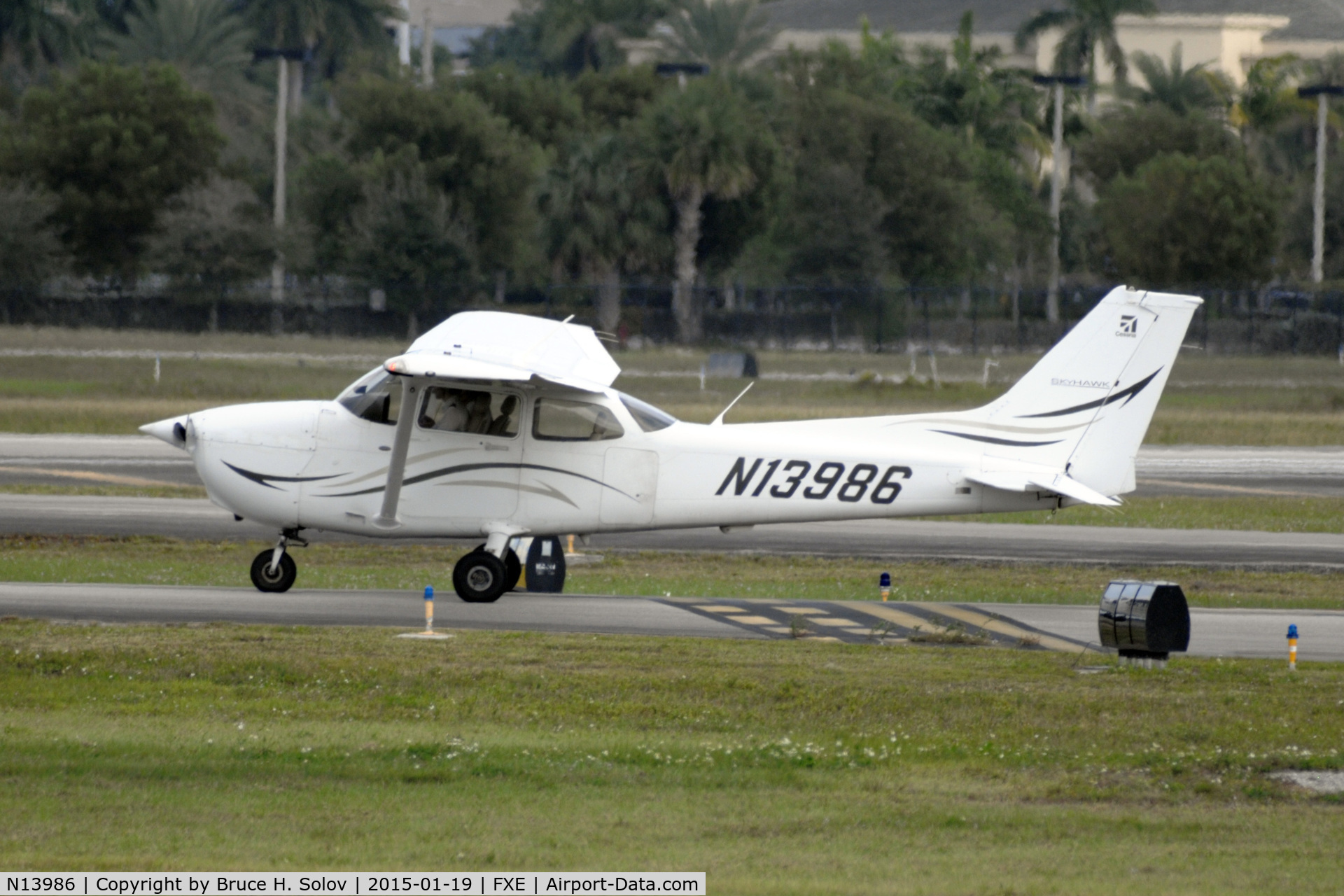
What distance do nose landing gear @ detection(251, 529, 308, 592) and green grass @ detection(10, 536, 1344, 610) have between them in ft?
2.76

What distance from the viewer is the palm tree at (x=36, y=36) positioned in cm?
8212

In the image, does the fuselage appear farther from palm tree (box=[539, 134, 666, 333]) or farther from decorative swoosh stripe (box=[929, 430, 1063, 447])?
palm tree (box=[539, 134, 666, 333])

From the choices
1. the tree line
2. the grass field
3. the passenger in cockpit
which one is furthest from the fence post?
the passenger in cockpit

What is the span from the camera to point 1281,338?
177ft

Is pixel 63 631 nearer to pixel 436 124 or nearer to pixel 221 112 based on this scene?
pixel 436 124

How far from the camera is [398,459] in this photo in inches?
607

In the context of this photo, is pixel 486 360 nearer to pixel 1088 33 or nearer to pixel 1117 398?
pixel 1117 398

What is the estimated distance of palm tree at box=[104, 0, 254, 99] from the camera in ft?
296

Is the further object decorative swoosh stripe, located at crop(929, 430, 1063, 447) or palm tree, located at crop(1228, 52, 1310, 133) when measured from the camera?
palm tree, located at crop(1228, 52, 1310, 133)

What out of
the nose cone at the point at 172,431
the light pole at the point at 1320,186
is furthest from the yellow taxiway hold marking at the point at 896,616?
the light pole at the point at 1320,186

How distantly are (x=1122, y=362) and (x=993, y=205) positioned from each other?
57.5 m

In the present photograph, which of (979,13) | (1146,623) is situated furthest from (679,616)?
(979,13)

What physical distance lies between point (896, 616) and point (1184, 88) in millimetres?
77699

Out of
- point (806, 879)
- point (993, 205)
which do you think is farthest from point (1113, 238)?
point (806, 879)
